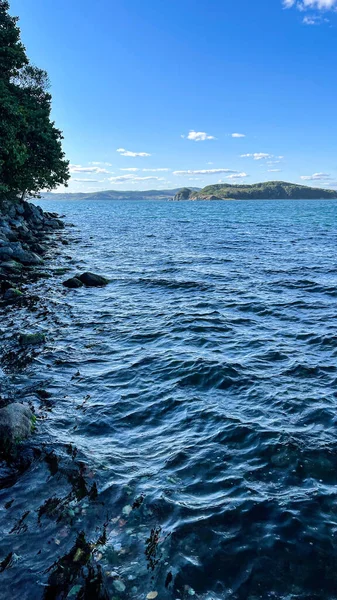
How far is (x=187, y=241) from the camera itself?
5234 cm

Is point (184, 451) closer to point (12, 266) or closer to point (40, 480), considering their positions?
point (40, 480)

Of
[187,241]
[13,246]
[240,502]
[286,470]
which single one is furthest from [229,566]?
[187,241]

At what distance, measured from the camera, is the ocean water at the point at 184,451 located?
639cm

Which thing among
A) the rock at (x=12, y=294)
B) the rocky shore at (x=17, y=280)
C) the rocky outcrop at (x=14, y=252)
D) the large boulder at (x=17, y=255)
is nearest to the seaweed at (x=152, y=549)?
the rocky shore at (x=17, y=280)

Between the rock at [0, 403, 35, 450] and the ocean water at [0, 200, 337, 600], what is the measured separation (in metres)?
0.43

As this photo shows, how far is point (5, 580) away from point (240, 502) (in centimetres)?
441

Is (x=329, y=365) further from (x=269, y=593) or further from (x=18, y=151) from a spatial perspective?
(x=18, y=151)

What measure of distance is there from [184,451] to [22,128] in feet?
132

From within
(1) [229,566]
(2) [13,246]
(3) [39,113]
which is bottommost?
(1) [229,566]

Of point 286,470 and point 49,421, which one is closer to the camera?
point 286,470

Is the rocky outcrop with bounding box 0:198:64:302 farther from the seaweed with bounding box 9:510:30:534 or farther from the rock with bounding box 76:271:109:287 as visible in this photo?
the seaweed with bounding box 9:510:30:534

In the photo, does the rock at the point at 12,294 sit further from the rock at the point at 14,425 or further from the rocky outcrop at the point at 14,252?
the rock at the point at 14,425

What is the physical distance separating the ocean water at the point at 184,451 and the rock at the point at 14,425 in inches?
16.9

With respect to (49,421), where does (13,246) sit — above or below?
above
